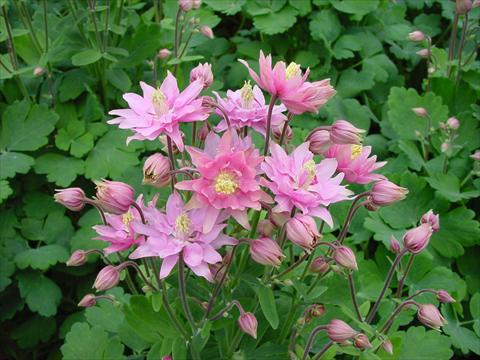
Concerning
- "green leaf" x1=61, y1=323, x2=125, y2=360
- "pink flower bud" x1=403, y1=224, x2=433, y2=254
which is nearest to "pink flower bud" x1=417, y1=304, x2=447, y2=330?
"pink flower bud" x1=403, y1=224, x2=433, y2=254

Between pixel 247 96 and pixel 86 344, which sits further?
pixel 86 344

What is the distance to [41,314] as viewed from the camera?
2.23m

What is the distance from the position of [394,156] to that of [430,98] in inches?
11.9

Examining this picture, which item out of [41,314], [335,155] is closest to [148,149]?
[41,314]

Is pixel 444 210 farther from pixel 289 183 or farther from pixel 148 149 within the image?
pixel 289 183

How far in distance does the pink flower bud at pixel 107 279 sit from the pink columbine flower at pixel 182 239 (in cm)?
11

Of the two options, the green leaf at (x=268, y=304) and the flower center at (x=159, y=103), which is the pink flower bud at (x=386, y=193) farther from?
the flower center at (x=159, y=103)

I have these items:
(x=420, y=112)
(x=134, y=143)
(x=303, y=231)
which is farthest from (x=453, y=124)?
(x=303, y=231)

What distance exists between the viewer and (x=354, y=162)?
132 cm

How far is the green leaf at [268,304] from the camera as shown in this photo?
52.0 inches

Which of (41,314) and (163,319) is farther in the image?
(41,314)

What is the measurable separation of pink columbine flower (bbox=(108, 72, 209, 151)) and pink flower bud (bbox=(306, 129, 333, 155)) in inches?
9.9

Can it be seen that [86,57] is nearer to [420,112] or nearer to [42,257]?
[42,257]

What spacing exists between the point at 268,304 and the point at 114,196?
0.42m
